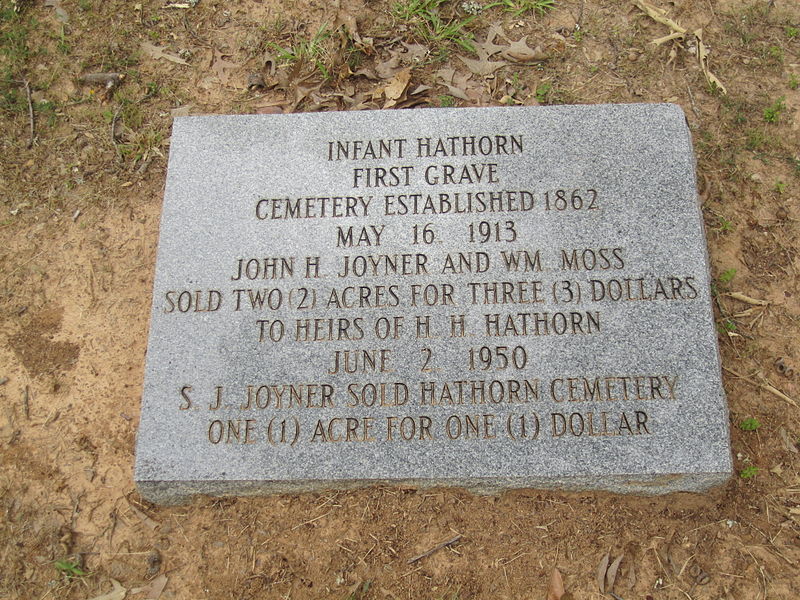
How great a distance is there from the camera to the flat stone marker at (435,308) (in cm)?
288

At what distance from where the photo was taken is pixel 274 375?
9.79 ft

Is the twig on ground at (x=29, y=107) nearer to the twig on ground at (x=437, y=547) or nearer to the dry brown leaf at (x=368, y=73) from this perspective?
the dry brown leaf at (x=368, y=73)

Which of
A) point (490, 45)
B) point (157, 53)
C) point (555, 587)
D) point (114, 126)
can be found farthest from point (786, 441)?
point (157, 53)

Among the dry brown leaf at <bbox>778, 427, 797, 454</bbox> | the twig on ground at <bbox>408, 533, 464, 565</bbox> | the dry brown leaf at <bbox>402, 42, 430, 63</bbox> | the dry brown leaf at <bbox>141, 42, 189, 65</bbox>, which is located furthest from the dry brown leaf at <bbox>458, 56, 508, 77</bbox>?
the twig on ground at <bbox>408, 533, 464, 565</bbox>

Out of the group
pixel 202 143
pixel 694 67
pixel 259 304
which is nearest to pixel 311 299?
pixel 259 304

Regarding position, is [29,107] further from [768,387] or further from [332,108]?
[768,387]

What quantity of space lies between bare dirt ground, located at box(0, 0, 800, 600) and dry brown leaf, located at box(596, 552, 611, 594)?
0.02m

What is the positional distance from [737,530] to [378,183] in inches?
102

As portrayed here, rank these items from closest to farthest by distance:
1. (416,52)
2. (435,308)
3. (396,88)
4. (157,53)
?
(435,308) → (396,88) → (416,52) → (157,53)

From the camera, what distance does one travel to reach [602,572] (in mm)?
2949

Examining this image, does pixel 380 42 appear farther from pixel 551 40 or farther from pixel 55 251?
pixel 55 251

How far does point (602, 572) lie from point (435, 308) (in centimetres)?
154

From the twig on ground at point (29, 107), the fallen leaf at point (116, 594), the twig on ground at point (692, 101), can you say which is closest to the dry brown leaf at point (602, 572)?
the fallen leaf at point (116, 594)

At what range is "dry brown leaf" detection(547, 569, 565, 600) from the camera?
2.90 meters
